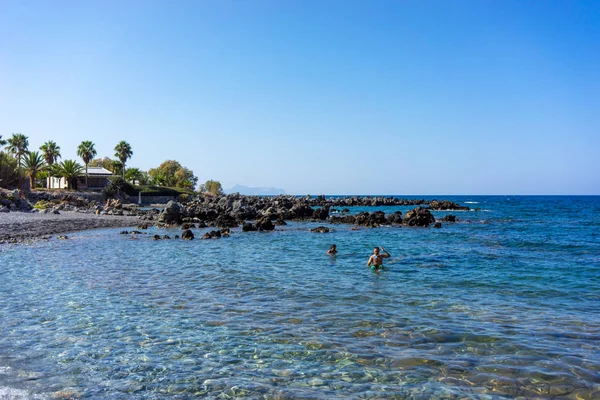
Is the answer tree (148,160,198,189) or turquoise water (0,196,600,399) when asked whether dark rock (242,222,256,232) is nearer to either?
turquoise water (0,196,600,399)

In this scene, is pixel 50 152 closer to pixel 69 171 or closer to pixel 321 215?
pixel 69 171

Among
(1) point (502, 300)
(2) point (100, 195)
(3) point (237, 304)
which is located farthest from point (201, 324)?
(2) point (100, 195)

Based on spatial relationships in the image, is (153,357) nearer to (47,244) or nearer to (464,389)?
(464,389)

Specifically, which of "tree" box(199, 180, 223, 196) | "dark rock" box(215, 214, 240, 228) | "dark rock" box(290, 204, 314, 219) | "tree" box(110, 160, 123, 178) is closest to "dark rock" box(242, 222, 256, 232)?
"dark rock" box(215, 214, 240, 228)

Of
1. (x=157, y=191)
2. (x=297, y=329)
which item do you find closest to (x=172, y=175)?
(x=157, y=191)

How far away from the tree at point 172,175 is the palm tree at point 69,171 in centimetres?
3945

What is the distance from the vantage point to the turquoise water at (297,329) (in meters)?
8.02

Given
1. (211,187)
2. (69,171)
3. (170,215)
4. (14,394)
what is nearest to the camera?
(14,394)

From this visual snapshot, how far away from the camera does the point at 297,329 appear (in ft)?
37.3

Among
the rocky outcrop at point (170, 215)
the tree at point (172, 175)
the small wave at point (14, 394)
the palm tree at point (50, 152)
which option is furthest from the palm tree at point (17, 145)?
the small wave at point (14, 394)

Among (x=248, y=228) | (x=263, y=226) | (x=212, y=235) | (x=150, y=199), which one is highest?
(x=150, y=199)

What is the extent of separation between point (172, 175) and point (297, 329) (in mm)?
149781

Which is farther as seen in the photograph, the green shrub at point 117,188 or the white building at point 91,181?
the white building at point 91,181

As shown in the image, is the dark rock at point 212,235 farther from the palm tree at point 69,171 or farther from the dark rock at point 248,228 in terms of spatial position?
the palm tree at point 69,171
